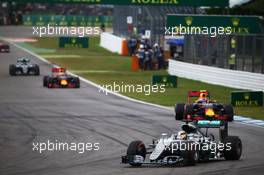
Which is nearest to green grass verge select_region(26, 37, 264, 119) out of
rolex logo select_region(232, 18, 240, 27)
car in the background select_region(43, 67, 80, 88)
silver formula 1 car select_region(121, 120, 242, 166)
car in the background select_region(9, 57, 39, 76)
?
car in the background select_region(9, 57, 39, 76)

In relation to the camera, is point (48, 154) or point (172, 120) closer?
point (48, 154)

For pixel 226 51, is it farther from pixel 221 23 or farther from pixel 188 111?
pixel 188 111

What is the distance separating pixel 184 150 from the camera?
59.6 feet

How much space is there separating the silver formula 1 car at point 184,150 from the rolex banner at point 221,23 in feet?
88.5

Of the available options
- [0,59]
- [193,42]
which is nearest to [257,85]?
[193,42]

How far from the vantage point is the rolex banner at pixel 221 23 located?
46.5 meters

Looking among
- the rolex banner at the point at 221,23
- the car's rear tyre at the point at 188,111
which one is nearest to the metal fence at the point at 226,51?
the rolex banner at the point at 221,23

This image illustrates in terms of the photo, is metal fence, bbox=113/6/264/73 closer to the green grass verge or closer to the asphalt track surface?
the green grass verge

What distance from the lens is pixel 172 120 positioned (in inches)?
1120

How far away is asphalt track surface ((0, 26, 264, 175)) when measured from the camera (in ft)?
59.8

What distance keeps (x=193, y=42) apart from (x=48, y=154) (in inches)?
1222

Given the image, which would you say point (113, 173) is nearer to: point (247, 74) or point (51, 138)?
point (51, 138)

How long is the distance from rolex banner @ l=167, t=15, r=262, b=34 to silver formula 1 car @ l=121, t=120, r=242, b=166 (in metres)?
27.0

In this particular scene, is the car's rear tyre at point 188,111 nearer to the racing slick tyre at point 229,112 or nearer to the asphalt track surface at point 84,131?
the racing slick tyre at point 229,112
